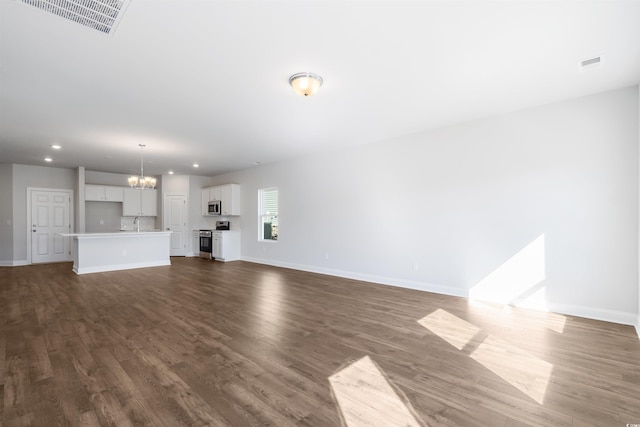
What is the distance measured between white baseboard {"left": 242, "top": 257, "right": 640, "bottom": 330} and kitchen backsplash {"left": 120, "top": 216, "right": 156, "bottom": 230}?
4.53 meters

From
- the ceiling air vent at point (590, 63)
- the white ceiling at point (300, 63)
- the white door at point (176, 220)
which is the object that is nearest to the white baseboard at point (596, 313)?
the white ceiling at point (300, 63)

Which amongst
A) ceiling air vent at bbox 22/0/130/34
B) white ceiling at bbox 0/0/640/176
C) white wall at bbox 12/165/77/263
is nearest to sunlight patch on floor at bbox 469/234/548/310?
white ceiling at bbox 0/0/640/176

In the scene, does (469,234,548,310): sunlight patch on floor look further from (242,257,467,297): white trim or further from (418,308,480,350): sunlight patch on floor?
(418,308,480,350): sunlight patch on floor

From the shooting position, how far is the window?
26.3ft

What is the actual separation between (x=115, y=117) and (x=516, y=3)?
15.7 feet

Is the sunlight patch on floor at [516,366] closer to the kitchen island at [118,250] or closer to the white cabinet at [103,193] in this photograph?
the kitchen island at [118,250]

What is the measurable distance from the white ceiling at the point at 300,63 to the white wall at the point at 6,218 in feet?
13.1

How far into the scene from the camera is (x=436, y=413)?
1.86 meters

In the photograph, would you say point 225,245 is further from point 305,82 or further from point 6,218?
point 305,82

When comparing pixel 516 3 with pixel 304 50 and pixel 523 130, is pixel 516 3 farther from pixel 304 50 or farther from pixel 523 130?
pixel 523 130

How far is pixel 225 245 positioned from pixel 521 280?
7.24 meters

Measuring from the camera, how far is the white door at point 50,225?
8055mm

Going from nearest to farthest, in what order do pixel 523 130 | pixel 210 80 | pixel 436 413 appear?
pixel 436 413, pixel 210 80, pixel 523 130

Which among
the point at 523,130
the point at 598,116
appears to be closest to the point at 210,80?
the point at 523,130
